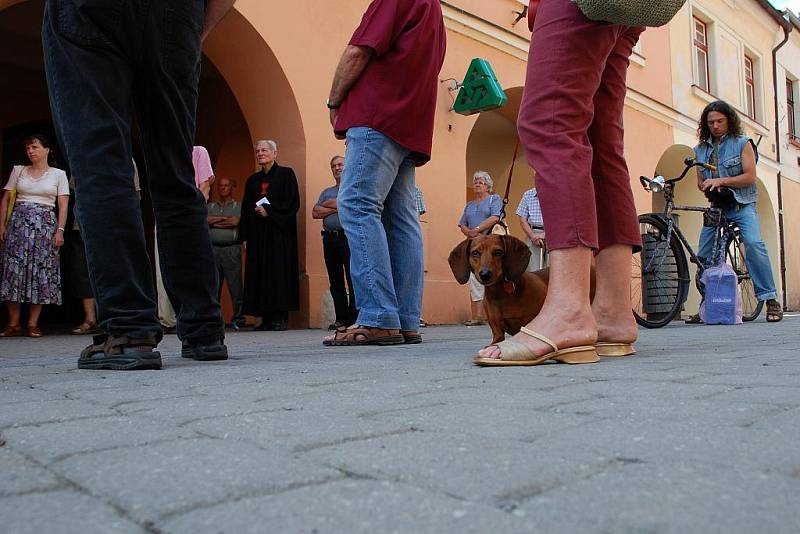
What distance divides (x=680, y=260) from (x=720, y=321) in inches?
39.2

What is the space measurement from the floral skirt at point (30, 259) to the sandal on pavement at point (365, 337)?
3973mm

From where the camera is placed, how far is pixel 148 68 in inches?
110

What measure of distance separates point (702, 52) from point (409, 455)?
17029 mm

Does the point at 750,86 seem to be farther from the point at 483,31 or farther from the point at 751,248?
the point at 751,248

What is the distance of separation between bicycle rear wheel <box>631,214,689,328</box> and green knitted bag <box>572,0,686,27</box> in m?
3.83

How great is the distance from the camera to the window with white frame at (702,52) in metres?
16.0

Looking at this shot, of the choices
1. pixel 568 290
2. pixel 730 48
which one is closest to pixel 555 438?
pixel 568 290

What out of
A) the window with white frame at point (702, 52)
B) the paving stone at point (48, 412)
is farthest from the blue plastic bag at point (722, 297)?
the window with white frame at point (702, 52)

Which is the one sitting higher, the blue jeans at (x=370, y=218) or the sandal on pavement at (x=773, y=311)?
the blue jeans at (x=370, y=218)

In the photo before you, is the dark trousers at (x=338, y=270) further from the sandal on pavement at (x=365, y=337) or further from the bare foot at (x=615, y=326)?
the bare foot at (x=615, y=326)

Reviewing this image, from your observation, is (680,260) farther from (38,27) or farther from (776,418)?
(38,27)

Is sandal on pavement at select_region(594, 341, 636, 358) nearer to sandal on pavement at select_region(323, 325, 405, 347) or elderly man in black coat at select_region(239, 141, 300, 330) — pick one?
sandal on pavement at select_region(323, 325, 405, 347)

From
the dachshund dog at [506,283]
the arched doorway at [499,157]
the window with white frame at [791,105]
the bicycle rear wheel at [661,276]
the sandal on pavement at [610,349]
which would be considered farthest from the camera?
the window with white frame at [791,105]

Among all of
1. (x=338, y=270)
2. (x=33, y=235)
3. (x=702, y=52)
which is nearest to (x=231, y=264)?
(x=338, y=270)
